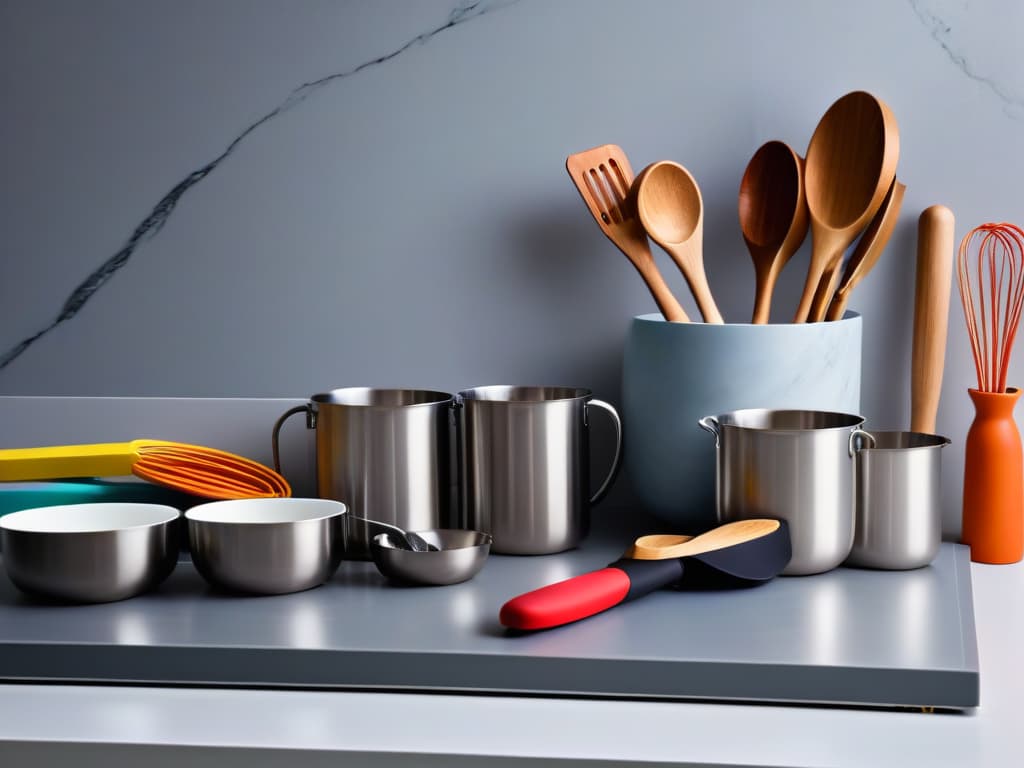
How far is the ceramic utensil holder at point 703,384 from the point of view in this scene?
90 centimetres

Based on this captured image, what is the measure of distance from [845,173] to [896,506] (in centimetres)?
31

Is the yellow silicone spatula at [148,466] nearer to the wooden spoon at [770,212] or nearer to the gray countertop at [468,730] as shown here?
the gray countertop at [468,730]

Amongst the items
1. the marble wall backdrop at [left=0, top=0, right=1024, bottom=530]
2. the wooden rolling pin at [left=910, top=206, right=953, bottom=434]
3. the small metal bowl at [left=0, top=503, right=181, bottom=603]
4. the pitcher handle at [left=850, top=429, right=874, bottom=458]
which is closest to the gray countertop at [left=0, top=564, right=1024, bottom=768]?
the small metal bowl at [left=0, top=503, right=181, bottom=603]

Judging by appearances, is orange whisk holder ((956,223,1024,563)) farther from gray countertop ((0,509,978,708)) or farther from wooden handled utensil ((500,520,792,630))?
wooden handled utensil ((500,520,792,630))

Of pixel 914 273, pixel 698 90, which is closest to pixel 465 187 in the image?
pixel 698 90

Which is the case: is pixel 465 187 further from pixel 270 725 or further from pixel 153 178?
pixel 270 725

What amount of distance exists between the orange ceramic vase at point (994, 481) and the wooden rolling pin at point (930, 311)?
0.13 ft

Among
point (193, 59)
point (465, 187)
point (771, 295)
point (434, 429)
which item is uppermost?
point (193, 59)

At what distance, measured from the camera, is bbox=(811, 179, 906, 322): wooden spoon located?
0.96 m

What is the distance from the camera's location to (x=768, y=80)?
1.03 meters

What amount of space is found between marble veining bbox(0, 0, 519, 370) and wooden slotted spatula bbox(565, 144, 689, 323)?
0.65 feet

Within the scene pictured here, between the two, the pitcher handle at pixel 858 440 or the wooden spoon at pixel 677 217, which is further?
the wooden spoon at pixel 677 217

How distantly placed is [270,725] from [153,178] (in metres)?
0.70

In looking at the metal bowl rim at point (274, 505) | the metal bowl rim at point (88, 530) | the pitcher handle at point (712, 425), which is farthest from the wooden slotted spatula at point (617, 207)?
the metal bowl rim at point (88, 530)
